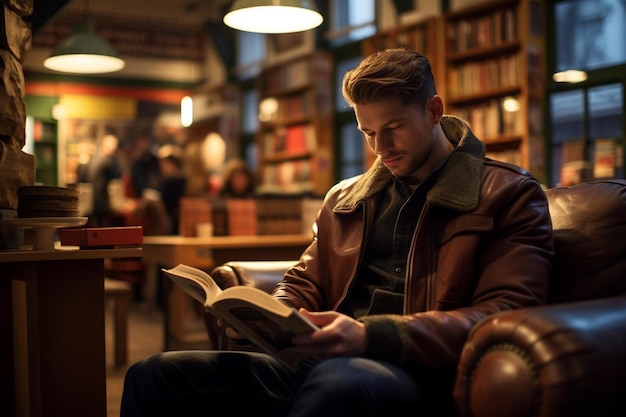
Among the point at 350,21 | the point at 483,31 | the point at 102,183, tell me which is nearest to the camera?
the point at 483,31

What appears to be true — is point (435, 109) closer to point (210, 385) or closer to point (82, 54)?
point (210, 385)

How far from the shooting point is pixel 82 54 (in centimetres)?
566

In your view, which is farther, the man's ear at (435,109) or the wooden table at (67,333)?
the wooden table at (67,333)

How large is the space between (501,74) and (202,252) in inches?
126

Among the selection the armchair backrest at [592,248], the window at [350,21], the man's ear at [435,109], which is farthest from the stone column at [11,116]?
the window at [350,21]

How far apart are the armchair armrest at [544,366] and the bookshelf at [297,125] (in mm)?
7063

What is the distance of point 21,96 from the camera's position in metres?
2.74

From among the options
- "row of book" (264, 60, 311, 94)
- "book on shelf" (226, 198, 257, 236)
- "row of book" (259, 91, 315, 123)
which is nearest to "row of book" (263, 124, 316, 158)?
"row of book" (259, 91, 315, 123)

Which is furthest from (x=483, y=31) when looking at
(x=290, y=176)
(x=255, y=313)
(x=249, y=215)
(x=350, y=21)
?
(x=255, y=313)

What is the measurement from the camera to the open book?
1.44 meters

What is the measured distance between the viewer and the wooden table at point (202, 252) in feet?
15.7

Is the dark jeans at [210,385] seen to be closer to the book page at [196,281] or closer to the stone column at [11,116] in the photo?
the book page at [196,281]

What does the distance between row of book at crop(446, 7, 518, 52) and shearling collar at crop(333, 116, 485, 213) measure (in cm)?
471

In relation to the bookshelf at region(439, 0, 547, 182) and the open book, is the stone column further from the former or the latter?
the bookshelf at region(439, 0, 547, 182)
